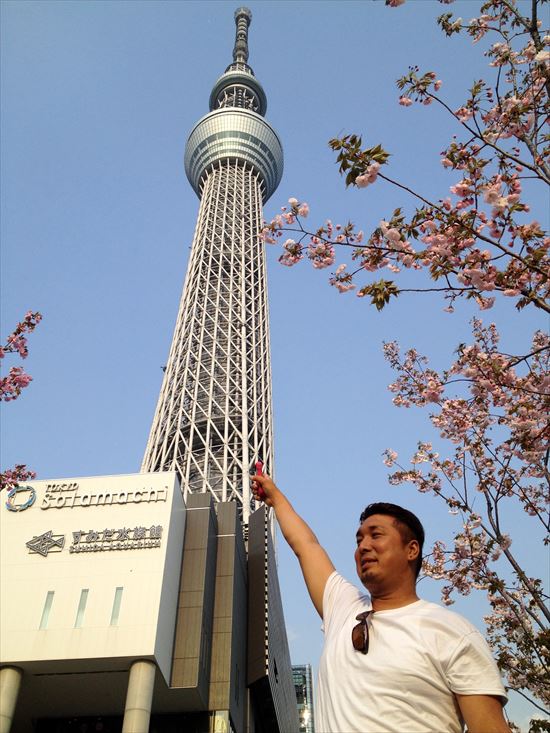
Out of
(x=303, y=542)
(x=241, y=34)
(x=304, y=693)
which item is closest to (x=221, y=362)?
(x=304, y=693)

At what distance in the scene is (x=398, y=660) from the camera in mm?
2619

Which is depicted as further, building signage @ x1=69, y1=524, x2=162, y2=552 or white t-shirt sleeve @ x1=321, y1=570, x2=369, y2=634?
building signage @ x1=69, y1=524, x2=162, y2=552

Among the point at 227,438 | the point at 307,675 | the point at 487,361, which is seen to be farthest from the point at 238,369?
the point at 487,361

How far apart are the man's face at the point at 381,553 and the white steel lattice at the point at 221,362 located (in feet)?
136

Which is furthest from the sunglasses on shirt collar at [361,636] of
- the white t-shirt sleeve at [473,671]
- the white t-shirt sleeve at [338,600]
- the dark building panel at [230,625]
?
the dark building panel at [230,625]

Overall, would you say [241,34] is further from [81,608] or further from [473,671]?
[473,671]

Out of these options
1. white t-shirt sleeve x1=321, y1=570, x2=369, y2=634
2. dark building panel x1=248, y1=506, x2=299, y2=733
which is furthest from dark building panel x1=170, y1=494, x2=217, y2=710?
white t-shirt sleeve x1=321, y1=570, x2=369, y2=634

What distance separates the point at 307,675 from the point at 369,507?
8260 centimetres

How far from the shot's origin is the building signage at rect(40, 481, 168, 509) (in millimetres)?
24109

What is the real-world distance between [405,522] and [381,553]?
0.73 feet

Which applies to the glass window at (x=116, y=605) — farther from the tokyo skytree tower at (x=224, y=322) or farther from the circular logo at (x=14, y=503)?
the tokyo skytree tower at (x=224, y=322)

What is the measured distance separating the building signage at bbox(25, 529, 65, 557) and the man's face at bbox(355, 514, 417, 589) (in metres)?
21.5

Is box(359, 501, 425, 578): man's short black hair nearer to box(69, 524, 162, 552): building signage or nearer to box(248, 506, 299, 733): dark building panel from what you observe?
box(69, 524, 162, 552): building signage

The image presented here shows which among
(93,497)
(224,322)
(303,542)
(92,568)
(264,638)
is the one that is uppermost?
(224,322)
